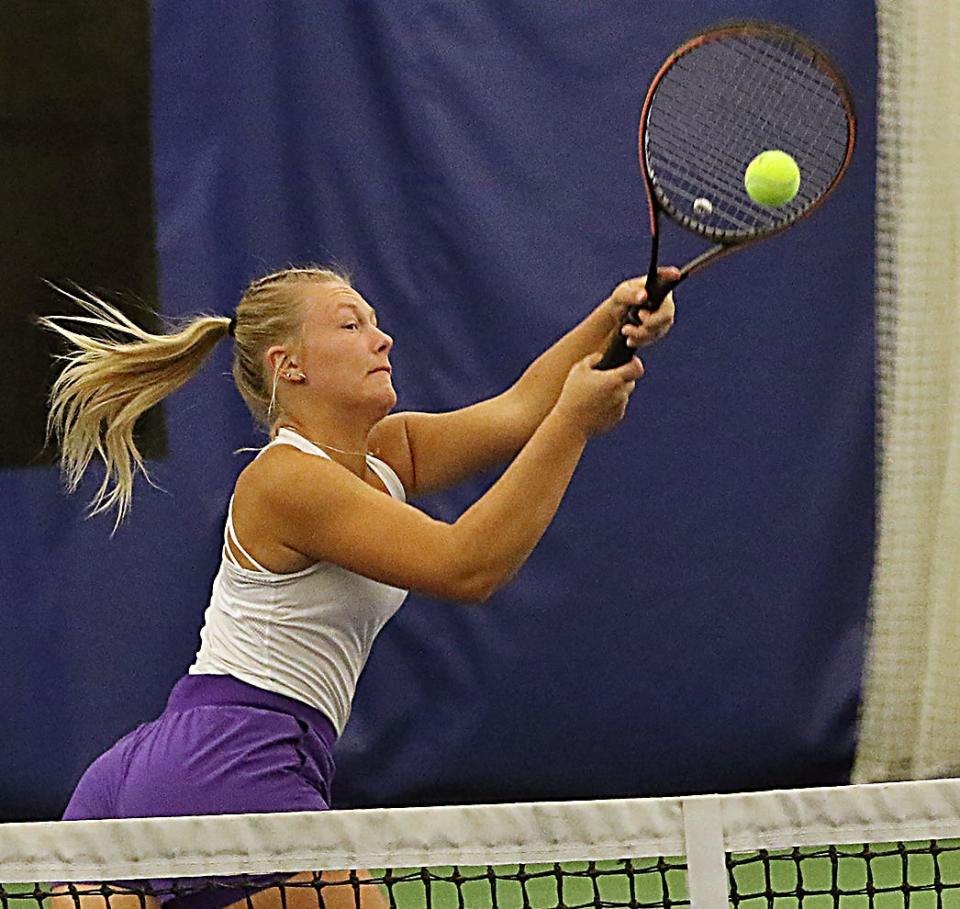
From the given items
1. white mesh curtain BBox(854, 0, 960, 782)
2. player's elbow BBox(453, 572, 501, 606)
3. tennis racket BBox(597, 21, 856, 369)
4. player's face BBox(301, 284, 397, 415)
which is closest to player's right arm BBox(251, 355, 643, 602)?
player's elbow BBox(453, 572, 501, 606)

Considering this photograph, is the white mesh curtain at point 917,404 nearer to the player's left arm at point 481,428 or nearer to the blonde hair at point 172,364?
the player's left arm at point 481,428

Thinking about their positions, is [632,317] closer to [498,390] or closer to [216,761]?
[216,761]

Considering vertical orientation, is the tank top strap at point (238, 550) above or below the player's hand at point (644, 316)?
below

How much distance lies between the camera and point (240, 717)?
1.75 meters

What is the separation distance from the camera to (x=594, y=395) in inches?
70.8

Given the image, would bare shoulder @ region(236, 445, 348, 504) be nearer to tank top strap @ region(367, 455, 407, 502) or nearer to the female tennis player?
the female tennis player

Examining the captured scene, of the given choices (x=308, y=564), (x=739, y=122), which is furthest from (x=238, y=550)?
(x=739, y=122)

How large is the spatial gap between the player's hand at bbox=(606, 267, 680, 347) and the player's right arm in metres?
0.06

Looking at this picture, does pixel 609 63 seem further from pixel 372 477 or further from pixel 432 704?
pixel 372 477

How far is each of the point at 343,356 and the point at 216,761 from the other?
48cm

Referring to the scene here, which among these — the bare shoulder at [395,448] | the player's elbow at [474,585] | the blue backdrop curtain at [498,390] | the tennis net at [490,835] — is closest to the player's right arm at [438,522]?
the player's elbow at [474,585]

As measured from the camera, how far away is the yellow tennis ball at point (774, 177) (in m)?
2.12

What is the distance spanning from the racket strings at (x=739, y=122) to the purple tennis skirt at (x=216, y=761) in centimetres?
151

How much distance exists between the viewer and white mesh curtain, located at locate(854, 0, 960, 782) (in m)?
3.44
